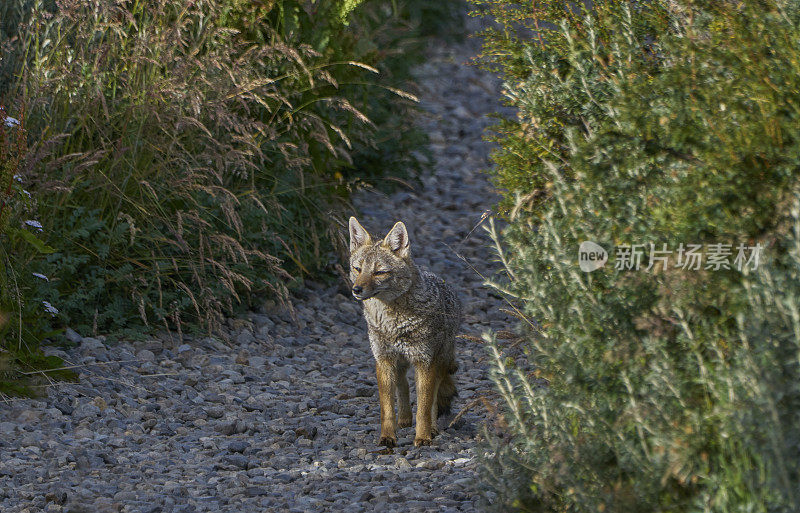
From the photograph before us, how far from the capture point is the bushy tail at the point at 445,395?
548 centimetres

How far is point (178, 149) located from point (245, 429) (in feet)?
8.31

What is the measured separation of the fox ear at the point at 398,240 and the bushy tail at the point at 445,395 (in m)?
0.74

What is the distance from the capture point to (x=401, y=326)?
5117 mm

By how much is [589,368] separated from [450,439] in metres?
2.19

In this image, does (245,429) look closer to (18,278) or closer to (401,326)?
(401,326)

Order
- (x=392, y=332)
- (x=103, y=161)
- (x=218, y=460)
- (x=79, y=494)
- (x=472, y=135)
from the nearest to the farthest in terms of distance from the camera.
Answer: (x=79, y=494) → (x=218, y=460) → (x=392, y=332) → (x=103, y=161) → (x=472, y=135)

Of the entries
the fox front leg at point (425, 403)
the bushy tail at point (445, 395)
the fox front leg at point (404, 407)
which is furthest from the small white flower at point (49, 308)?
the bushy tail at point (445, 395)

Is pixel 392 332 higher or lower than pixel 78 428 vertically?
higher

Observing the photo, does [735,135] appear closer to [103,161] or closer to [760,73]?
[760,73]

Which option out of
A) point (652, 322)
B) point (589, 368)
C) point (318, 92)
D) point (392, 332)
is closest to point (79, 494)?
point (392, 332)

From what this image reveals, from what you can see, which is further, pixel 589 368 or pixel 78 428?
pixel 78 428

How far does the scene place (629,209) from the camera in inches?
127

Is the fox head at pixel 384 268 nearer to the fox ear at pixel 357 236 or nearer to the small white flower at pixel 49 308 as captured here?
the fox ear at pixel 357 236

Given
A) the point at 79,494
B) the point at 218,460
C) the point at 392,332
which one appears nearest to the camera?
the point at 79,494
